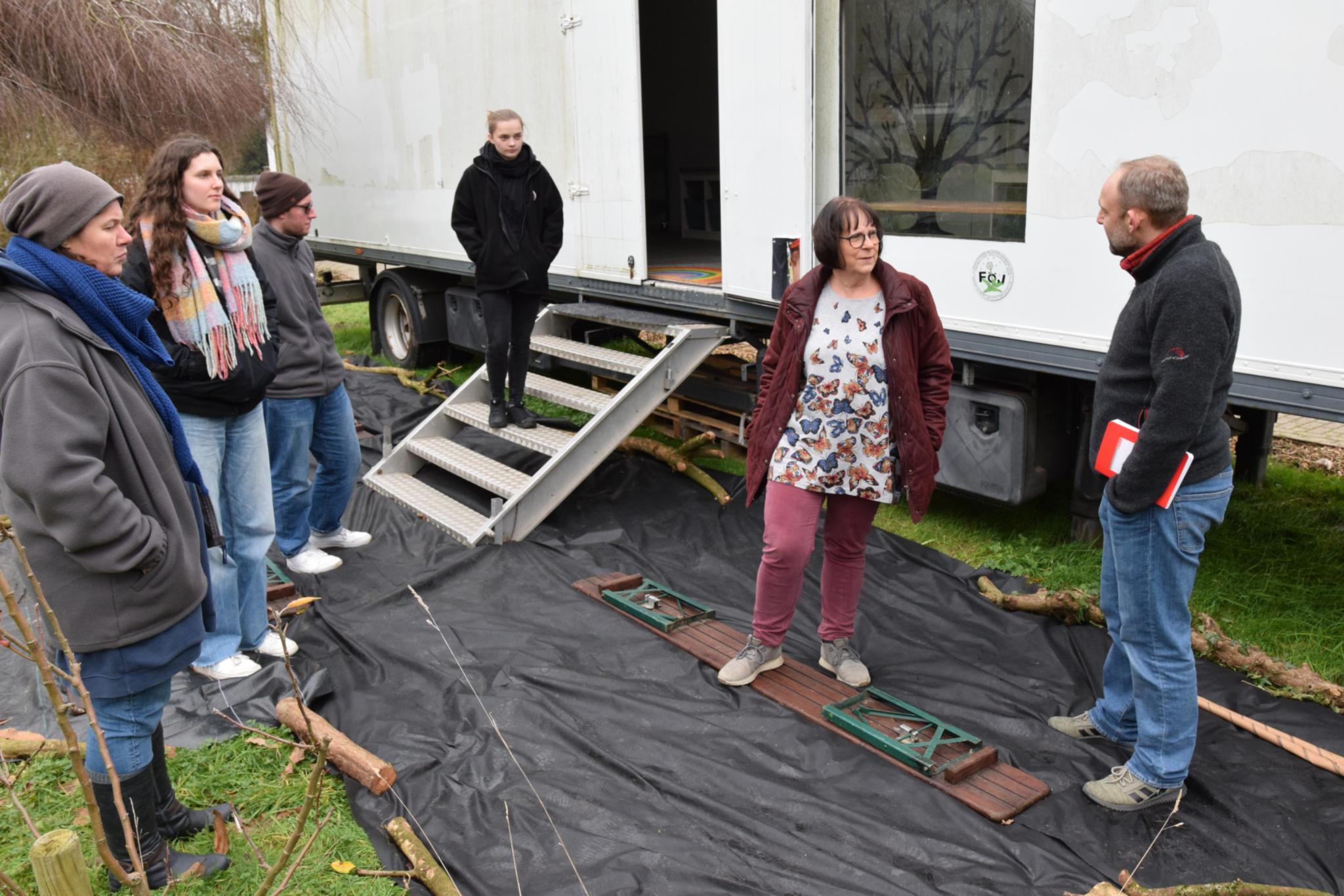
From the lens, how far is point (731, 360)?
6707 millimetres

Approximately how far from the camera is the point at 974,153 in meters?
4.16

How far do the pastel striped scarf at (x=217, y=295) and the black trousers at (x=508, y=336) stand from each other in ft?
6.40

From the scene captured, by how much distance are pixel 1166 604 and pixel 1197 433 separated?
48 cm

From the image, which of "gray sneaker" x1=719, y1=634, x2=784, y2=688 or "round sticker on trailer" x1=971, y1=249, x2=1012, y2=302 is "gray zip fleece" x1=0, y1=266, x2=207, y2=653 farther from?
"round sticker on trailer" x1=971, y1=249, x2=1012, y2=302

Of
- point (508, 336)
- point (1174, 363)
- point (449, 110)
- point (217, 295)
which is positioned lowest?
point (508, 336)

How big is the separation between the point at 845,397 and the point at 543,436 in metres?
2.56

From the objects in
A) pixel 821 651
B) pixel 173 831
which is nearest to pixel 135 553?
pixel 173 831

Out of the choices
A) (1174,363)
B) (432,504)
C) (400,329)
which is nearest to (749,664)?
(1174,363)

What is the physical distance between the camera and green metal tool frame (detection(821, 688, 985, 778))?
10.2 ft

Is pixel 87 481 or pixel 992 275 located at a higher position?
pixel 992 275

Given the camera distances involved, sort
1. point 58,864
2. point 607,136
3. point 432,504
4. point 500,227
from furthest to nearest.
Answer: point 607,136
point 432,504
point 500,227
point 58,864

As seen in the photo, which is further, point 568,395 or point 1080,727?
point 568,395

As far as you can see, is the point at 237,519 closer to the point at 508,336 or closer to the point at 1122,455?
the point at 508,336

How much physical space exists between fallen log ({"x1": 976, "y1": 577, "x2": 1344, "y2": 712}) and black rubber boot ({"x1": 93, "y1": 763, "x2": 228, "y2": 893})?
2.84 meters
